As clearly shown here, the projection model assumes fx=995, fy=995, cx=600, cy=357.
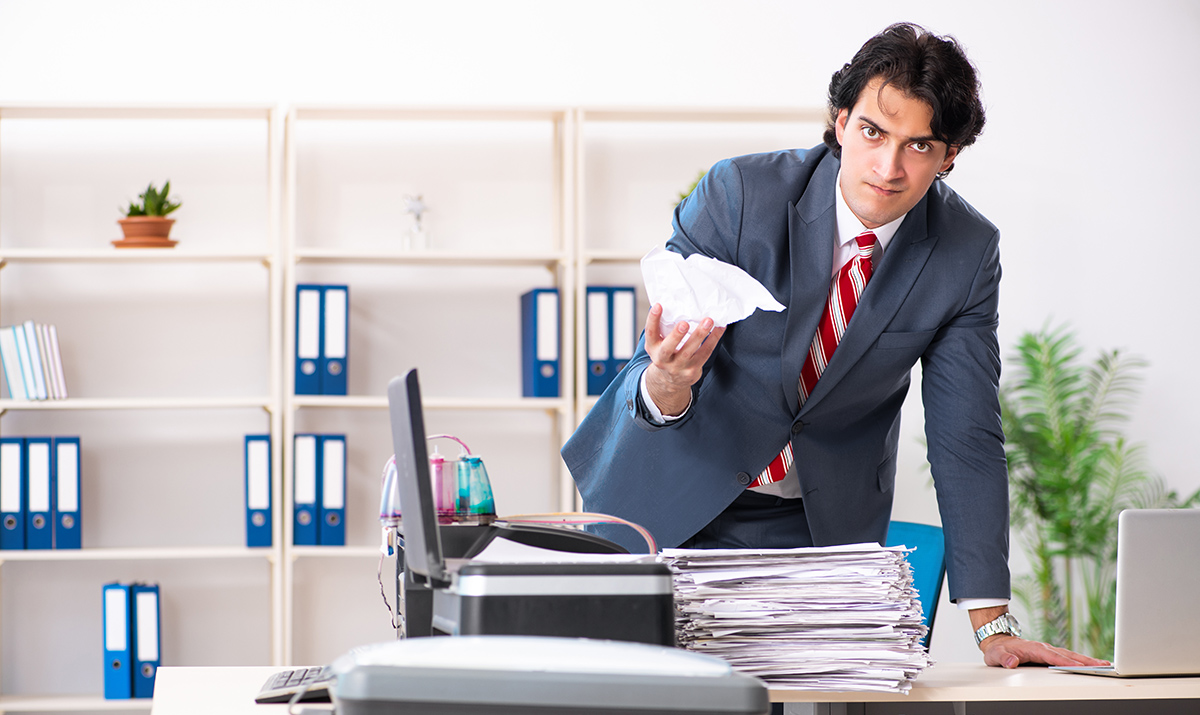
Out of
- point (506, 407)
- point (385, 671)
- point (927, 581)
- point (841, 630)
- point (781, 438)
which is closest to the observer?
point (385, 671)

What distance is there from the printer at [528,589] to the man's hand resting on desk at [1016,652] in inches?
25.9

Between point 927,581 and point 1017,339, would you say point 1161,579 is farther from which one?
point 1017,339

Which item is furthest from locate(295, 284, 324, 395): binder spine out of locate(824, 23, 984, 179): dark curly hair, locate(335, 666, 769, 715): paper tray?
locate(335, 666, 769, 715): paper tray

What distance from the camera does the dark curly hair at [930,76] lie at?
1.34 meters

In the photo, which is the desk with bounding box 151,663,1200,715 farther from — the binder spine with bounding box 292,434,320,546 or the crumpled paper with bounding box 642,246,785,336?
the binder spine with bounding box 292,434,320,546

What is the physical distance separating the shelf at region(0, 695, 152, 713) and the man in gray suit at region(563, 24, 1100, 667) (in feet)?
6.54

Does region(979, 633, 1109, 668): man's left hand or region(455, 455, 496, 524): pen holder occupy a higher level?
region(455, 455, 496, 524): pen holder

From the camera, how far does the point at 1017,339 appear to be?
11.3 feet

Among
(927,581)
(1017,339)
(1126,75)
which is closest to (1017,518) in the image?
(1017,339)

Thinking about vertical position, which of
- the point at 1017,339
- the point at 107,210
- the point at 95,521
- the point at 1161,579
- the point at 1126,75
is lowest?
the point at 95,521

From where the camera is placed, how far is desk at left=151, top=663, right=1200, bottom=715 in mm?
1106

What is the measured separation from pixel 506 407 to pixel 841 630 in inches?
77.9

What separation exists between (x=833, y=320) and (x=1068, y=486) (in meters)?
2.03

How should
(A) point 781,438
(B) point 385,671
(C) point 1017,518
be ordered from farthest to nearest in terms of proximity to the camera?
(C) point 1017,518 → (A) point 781,438 → (B) point 385,671
